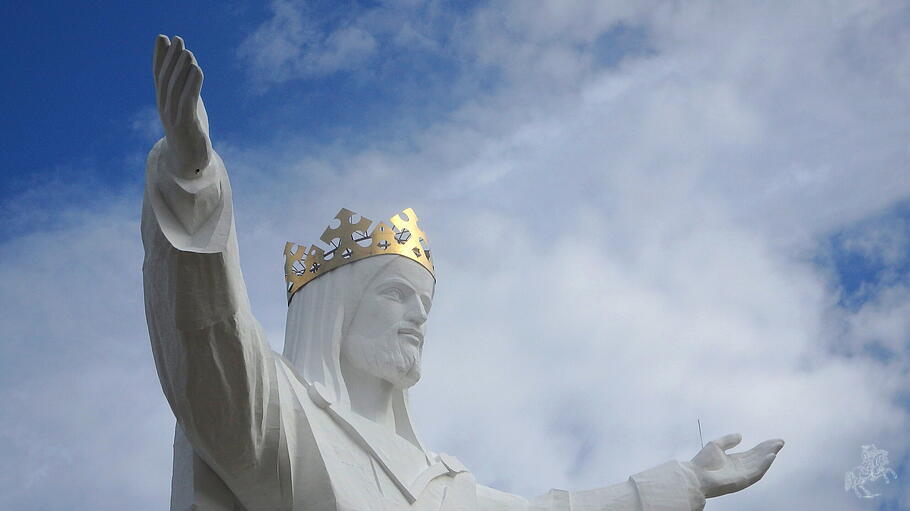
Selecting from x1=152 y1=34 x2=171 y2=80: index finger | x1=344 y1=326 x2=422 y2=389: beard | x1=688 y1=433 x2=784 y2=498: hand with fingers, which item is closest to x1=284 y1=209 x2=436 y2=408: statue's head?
x1=344 y1=326 x2=422 y2=389: beard

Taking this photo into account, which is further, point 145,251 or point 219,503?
point 219,503

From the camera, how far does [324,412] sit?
8195 mm

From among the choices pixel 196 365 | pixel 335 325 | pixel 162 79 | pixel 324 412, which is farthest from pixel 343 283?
pixel 162 79

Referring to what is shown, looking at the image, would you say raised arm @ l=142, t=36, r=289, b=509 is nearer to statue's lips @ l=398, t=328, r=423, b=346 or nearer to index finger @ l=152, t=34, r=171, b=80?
index finger @ l=152, t=34, r=171, b=80

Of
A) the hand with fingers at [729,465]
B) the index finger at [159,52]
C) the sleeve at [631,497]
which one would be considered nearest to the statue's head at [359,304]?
the sleeve at [631,497]

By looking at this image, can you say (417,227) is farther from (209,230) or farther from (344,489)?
(209,230)

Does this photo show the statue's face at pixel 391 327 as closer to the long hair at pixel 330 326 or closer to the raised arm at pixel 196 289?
the long hair at pixel 330 326

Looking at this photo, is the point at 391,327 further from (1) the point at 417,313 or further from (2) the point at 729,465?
(2) the point at 729,465

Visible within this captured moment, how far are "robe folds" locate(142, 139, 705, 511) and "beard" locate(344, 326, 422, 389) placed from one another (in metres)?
0.41

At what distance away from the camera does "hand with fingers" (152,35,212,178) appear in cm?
607

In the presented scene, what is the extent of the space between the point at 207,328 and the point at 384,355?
7.79 feet

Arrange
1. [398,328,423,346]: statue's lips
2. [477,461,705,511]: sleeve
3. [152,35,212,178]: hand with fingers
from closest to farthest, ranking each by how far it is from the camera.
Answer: [152,35,212,178]: hand with fingers
[477,461,705,511]: sleeve
[398,328,423,346]: statue's lips

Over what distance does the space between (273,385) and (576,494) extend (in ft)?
8.73

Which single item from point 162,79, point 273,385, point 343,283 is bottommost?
point 273,385
